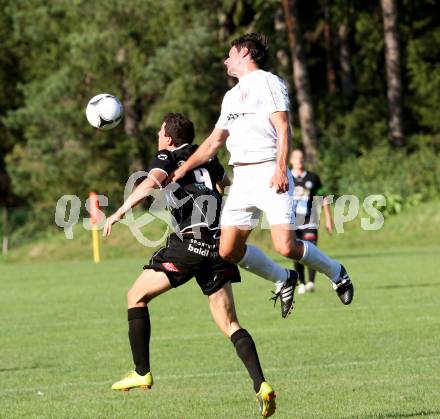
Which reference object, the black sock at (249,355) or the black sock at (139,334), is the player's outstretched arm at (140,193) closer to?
the black sock at (139,334)

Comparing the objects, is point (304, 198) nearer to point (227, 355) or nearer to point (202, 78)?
point (227, 355)

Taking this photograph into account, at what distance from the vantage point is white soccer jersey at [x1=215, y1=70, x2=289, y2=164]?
7797 millimetres

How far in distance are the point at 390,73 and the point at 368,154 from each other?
4.00m

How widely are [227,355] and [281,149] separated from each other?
4.30 metres

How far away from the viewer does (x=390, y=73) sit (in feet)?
139

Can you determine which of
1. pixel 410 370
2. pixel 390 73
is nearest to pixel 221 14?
pixel 390 73

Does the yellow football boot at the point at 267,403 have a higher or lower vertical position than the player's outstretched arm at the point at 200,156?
lower

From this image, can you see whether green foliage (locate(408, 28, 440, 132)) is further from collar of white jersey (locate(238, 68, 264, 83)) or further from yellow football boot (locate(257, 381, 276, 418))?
yellow football boot (locate(257, 381, 276, 418))

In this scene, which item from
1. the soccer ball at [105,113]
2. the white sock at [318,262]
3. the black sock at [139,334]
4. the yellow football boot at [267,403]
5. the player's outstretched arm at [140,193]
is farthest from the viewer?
the soccer ball at [105,113]

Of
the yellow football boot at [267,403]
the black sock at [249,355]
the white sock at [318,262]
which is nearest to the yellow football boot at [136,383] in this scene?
the black sock at [249,355]

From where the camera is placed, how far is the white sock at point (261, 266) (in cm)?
809

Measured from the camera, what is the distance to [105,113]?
355 inches

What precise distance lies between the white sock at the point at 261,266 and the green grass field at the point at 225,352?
3.23 ft

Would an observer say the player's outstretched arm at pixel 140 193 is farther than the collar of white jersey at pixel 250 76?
No
